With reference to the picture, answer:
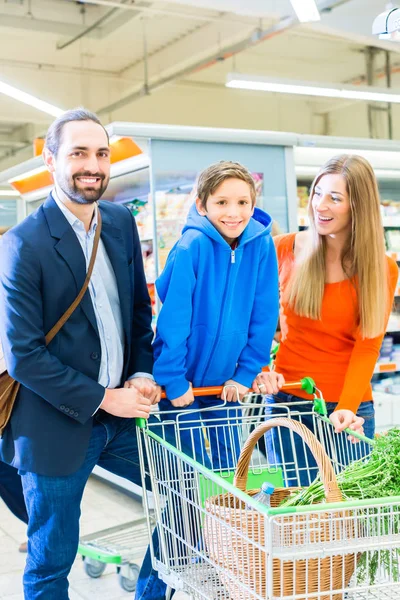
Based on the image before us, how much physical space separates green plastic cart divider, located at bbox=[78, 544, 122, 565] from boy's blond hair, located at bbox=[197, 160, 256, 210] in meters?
1.75

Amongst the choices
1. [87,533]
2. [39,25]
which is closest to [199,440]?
[87,533]

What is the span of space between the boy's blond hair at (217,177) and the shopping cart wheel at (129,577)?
179cm

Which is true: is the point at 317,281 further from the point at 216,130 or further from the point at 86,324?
the point at 216,130

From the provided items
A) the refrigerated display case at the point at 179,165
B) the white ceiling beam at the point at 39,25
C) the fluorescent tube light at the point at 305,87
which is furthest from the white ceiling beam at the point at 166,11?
the refrigerated display case at the point at 179,165

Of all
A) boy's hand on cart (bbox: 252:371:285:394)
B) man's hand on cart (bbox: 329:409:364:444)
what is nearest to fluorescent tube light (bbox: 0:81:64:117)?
boy's hand on cart (bbox: 252:371:285:394)

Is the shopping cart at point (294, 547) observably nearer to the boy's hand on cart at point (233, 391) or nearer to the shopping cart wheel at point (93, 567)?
the boy's hand on cart at point (233, 391)

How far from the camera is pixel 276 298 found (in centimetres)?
249

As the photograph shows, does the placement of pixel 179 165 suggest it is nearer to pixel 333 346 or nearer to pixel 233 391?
pixel 333 346

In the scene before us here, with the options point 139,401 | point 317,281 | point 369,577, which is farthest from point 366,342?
point 369,577

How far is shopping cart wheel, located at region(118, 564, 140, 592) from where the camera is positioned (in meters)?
3.34

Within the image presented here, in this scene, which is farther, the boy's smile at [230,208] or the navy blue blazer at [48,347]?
the boy's smile at [230,208]

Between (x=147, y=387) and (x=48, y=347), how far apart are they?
1.11 feet

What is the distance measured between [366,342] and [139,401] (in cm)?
94

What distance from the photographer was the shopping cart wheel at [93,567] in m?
3.51
